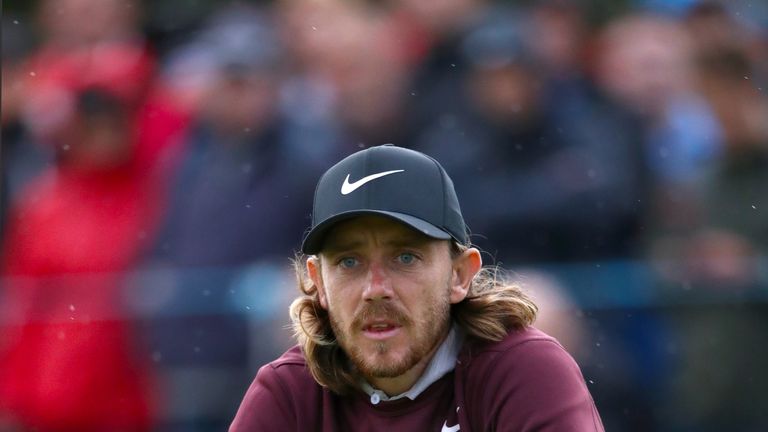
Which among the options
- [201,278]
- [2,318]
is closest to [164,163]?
[201,278]

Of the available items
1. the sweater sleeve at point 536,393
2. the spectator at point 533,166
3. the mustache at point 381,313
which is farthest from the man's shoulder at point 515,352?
the spectator at point 533,166

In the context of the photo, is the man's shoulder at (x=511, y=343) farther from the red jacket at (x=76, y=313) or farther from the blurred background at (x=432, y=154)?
the red jacket at (x=76, y=313)

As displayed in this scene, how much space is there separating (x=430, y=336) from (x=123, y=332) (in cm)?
302

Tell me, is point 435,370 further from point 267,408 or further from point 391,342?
point 267,408

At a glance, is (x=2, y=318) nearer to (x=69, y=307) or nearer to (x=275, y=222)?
(x=69, y=307)

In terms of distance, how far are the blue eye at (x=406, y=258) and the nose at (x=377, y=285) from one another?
0.06 m

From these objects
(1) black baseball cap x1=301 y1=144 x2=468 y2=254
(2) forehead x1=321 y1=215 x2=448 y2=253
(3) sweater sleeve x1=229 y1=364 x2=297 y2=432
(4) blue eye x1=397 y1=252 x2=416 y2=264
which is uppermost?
(1) black baseball cap x1=301 y1=144 x2=468 y2=254

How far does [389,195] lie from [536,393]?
0.69 m

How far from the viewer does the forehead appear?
11.6 feet

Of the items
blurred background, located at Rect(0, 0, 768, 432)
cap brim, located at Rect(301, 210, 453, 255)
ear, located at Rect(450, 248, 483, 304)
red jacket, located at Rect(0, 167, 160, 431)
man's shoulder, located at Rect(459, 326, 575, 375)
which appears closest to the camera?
cap brim, located at Rect(301, 210, 453, 255)

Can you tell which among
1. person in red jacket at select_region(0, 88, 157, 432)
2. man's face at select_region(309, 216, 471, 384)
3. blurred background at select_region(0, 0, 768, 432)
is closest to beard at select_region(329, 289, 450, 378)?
man's face at select_region(309, 216, 471, 384)

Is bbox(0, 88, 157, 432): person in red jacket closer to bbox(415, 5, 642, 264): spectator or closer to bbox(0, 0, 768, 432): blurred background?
bbox(0, 0, 768, 432): blurred background

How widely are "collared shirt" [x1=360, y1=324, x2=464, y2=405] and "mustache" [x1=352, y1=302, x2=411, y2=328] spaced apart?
237mm

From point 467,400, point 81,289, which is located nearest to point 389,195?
point 467,400
